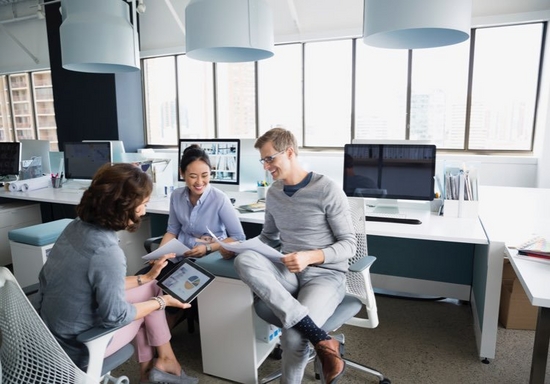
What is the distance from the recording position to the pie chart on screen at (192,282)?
166 cm

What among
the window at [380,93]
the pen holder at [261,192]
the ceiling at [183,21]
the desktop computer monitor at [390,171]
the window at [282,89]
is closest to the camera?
the desktop computer monitor at [390,171]

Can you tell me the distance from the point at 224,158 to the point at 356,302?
174 cm

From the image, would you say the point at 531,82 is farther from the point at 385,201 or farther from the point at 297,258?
the point at 297,258

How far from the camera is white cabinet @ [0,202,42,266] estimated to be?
3.59 meters

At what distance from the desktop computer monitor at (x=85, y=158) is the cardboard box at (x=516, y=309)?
10.9 feet

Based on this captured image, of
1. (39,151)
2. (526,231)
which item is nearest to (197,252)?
(526,231)

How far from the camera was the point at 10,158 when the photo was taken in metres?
4.10

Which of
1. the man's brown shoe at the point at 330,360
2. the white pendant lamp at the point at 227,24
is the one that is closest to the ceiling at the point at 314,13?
the white pendant lamp at the point at 227,24

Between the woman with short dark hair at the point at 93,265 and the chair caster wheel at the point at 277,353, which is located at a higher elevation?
the woman with short dark hair at the point at 93,265

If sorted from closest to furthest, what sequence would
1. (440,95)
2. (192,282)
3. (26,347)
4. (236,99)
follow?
1. (26,347)
2. (192,282)
3. (440,95)
4. (236,99)

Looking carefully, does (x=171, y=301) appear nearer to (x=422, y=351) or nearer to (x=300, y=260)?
(x=300, y=260)

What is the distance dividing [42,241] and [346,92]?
14.9 ft

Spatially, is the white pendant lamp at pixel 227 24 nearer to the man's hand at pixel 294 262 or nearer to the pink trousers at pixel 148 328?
the man's hand at pixel 294 262

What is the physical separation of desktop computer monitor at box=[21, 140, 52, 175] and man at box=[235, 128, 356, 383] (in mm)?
3254
